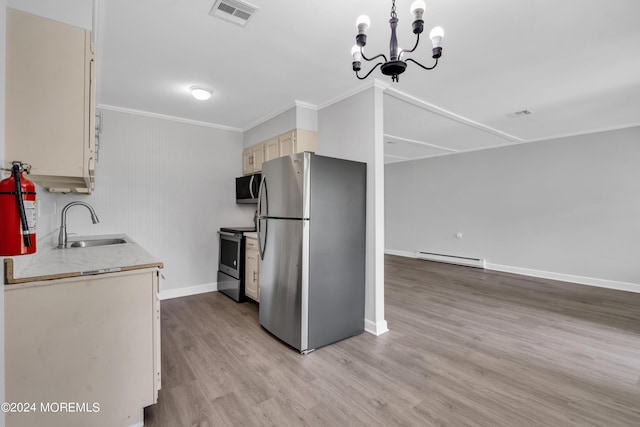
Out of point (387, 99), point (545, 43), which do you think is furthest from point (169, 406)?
point (545, 43)

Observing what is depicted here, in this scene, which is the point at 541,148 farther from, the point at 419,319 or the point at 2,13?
the point at 2,13

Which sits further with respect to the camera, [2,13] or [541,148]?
[541,148]

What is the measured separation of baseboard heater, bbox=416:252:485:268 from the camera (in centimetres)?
604

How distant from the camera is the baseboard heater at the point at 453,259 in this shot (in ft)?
19.8

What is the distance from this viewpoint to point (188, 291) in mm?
4098

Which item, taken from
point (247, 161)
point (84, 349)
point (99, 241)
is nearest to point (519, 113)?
point (247, 161)

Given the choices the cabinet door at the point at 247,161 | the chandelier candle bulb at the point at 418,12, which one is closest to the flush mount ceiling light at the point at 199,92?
the cabinet door at the point at 247,161

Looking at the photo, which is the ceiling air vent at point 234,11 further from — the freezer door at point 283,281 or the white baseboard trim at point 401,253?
the white baseboard trim at point 401,253

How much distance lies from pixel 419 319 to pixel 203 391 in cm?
239

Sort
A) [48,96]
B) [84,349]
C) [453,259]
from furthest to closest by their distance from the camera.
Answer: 1. [453,259]
2. [84,349]
3. [48,96]

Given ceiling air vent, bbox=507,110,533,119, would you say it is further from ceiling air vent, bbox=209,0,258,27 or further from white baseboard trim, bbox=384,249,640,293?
ceiling air vent, bbox=209,0,258,27

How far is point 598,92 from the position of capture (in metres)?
3.23

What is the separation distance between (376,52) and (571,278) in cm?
530

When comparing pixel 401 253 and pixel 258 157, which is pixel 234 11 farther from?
pixel 401 253
